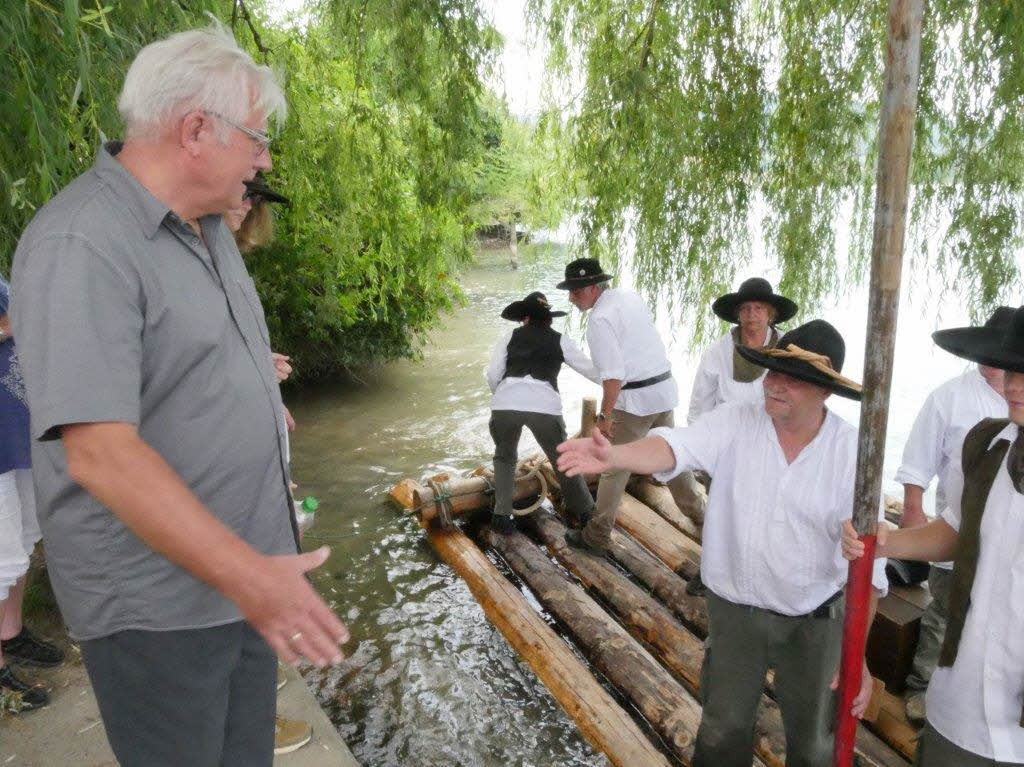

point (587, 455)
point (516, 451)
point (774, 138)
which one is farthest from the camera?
point (516, 451)

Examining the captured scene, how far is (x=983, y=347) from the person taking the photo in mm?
2207

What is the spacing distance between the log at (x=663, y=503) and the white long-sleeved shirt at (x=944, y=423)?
7.09 ft

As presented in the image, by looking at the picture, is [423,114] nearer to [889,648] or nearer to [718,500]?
[718,500]

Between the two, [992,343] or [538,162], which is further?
[538,162]

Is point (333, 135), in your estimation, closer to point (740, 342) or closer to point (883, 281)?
point (740, 342)

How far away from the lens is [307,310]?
396 inches

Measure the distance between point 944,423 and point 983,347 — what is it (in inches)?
64.4

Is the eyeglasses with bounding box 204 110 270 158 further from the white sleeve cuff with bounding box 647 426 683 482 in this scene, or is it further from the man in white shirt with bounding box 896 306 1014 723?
the man in white shirt with bounding box 896 306 1014 723

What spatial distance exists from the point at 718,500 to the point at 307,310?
26.7 feet

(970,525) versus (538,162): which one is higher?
(538,162)

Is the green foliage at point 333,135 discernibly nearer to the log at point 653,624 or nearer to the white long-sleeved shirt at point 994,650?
the log at point 653,624

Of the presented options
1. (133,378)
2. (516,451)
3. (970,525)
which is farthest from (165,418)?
(516,451)

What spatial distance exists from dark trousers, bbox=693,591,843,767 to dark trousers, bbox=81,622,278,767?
1757 mm

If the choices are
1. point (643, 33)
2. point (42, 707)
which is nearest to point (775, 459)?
point (42, 707)
